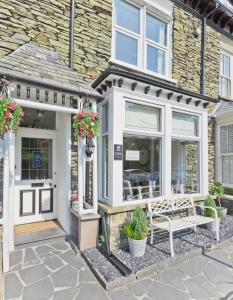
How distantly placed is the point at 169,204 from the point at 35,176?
3445mm

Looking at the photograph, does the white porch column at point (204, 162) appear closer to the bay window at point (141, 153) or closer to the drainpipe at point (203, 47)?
the bay window at point (141, 153)

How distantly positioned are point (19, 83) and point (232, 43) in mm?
9324

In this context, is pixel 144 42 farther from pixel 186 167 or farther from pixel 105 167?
pixel 105 167

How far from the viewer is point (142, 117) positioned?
479 cm

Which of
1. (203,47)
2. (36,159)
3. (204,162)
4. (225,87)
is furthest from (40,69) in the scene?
(225,87)

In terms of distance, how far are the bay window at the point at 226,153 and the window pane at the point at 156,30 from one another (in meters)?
3.87

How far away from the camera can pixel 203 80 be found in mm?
7875

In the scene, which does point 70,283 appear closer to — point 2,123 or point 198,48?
point 2,123

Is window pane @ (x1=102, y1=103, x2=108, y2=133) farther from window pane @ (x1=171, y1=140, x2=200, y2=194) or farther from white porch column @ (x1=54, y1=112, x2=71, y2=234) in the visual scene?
window pane @ (x1=171, y1=140, x2=200, y2=194)

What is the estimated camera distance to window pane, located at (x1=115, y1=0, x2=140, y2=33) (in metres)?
6.21

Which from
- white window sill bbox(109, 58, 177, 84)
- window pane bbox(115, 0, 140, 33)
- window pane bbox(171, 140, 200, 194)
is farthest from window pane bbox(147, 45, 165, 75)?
window pane bbox(171, 140, 200, 194)

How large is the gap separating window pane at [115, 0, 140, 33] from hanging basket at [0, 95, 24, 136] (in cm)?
461

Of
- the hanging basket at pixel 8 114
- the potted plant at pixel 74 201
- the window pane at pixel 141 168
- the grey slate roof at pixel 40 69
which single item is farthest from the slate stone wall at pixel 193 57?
the hanging basket at pixel 8 114

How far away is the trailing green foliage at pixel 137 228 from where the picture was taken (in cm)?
387
